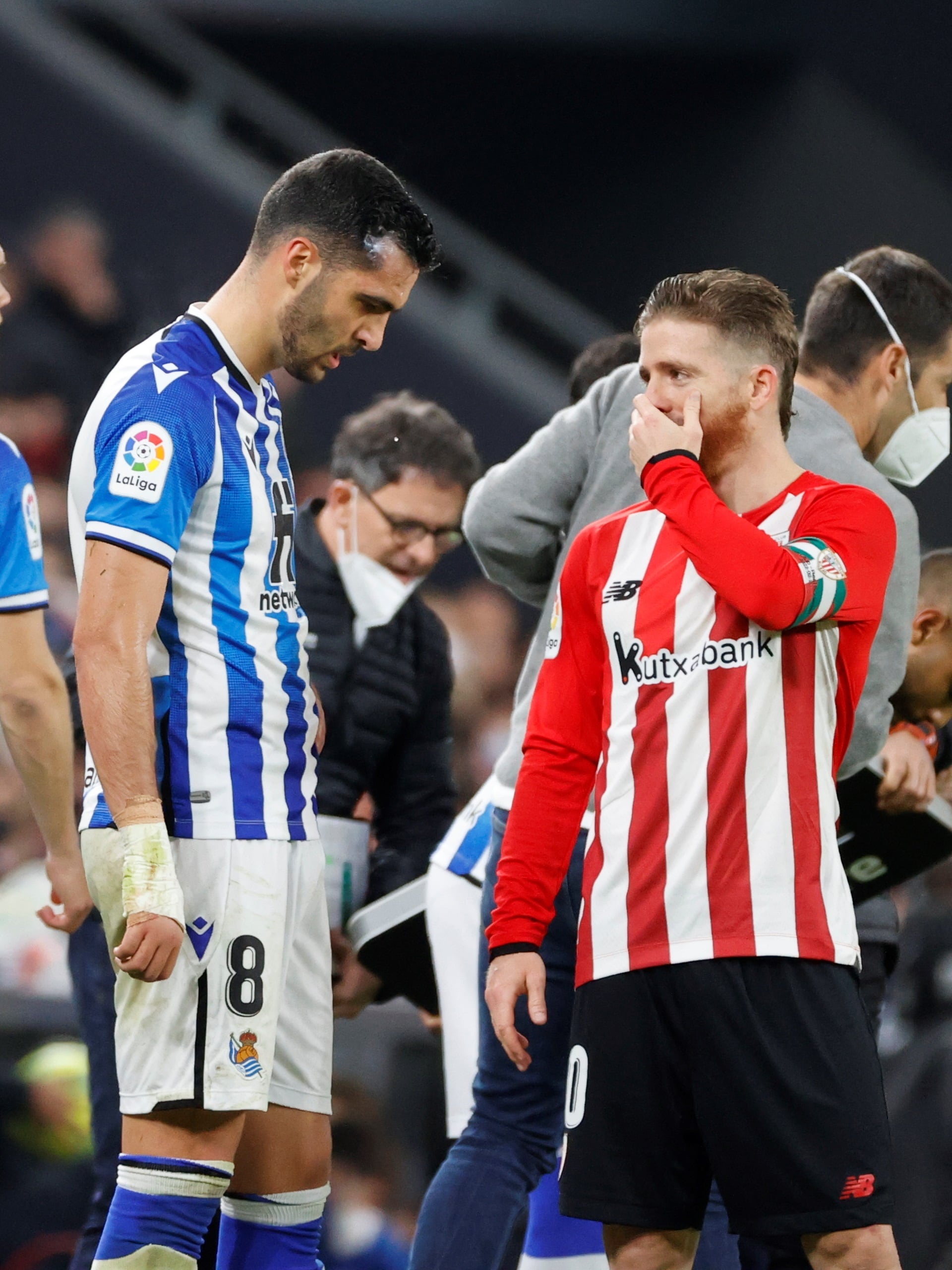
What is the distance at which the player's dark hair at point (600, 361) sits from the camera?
278cm

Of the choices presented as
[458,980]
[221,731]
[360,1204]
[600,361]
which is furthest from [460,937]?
[360,1204]

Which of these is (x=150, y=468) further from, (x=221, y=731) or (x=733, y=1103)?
(x=733, y=1103)

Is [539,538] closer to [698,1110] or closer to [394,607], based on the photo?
[394,607]

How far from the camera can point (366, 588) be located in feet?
9.36

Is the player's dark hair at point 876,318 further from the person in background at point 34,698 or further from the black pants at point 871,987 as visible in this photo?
the person in background at point 34,698

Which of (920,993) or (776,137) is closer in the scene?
(920,993)

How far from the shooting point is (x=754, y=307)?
1.88 meters

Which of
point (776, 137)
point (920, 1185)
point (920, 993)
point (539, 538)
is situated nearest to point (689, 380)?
point (539, 538)

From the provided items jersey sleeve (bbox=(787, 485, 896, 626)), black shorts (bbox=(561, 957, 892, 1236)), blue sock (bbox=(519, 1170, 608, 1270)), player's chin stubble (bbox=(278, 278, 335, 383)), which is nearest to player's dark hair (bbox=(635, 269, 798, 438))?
jersey sleeve (bbox=(787, 485, 896, 626))

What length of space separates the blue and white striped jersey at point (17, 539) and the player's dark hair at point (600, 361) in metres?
0.96

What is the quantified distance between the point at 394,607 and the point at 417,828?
16.2 inches

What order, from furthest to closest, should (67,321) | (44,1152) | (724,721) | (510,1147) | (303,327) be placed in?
(67,321) < (44,1152) < (510,1147) < (303,327) < (724,721)

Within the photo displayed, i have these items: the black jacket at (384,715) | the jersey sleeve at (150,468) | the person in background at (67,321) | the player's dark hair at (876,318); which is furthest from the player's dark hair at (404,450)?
the person in background at (67,321)

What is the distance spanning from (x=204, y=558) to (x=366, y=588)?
0.98 meters
